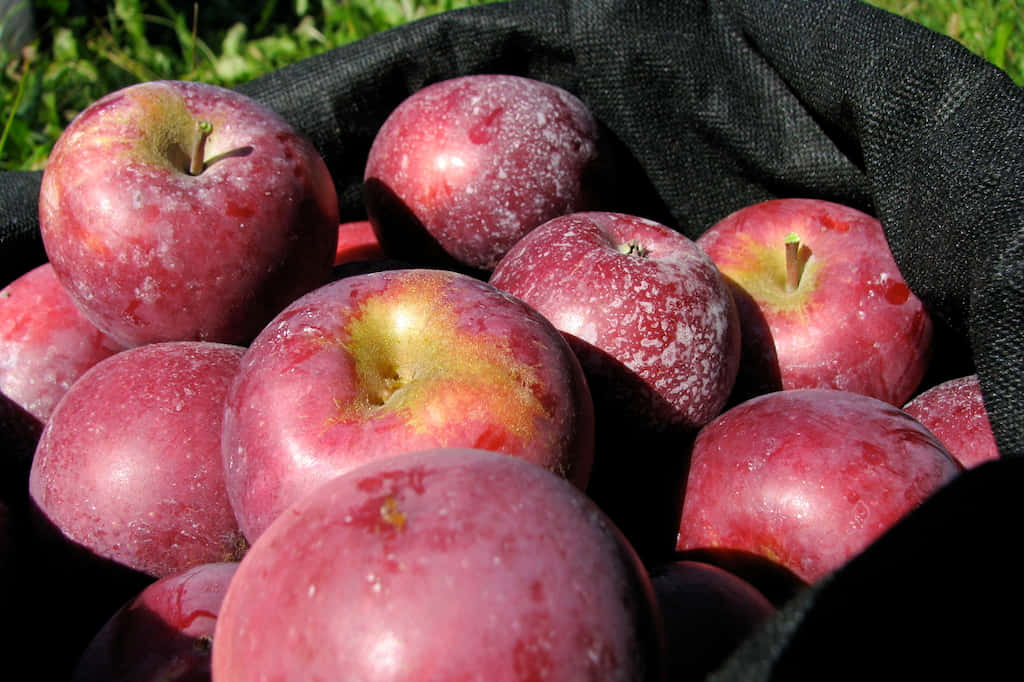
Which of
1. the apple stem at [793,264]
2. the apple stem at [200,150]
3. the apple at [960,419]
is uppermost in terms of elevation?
the apple stem at [200,150]

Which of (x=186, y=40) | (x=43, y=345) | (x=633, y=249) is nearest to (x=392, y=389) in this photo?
(x=633, y=249)

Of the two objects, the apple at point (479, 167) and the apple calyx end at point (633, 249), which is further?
the apple at point (479, 167)

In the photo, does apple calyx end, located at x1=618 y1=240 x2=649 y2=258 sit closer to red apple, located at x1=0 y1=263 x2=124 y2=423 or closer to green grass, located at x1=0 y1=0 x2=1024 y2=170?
red apple, located at x1=0 y1=263 x2=124 y2=423

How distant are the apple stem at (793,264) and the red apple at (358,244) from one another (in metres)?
0.91

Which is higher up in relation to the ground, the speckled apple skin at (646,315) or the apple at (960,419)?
the speckled apple skin at (646,315)

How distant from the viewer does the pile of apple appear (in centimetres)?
79

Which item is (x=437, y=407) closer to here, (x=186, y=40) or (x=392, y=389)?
(x=392, y=389)

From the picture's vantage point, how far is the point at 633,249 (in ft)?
4.80

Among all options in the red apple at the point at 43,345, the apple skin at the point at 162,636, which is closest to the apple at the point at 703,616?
the apple skin at the point at 162,636

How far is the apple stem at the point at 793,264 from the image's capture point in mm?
1580

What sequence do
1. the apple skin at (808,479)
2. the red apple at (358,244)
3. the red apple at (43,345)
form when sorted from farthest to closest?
1. the red apple at (358,244)
2. the red apple at (43,345)
3. the apple skin at (808,479)

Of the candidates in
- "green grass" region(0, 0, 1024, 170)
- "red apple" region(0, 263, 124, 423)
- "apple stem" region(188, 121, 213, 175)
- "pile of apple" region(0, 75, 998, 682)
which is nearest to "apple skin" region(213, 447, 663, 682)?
"pile of apple" region(0, 75, 998, 682)

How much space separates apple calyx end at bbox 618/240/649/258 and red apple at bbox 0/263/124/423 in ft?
3.12

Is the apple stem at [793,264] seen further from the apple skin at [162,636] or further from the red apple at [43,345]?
the red apple at [43,345]
